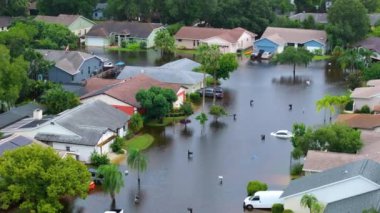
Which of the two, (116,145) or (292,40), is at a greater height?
(292,40)

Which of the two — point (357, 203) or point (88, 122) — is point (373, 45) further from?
point (357, 203)

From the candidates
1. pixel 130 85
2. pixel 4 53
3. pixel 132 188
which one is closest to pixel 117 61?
pixel 130 85

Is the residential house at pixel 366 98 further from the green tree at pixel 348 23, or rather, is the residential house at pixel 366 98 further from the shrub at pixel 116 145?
the green tree at pixel 348 23

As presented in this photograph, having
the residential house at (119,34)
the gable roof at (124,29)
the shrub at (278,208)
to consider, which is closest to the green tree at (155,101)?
the shrub at (278,208)

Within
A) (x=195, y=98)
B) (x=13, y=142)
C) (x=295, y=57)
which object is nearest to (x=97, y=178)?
(x=13, y=142)

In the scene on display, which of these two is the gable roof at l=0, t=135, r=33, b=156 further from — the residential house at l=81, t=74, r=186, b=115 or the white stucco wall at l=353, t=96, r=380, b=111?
the white stucco wall at l=353, t=96, r=380, b=111

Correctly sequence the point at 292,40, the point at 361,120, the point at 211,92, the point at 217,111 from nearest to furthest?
the point at 361,120 < the point at 217,111 < the point at 211,92 < the point at 292,40

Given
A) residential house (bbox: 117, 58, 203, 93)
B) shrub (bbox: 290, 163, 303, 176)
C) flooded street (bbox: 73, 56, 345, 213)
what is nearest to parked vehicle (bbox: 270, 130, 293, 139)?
flooded street (bbox: 73, 56, 345, 213)
